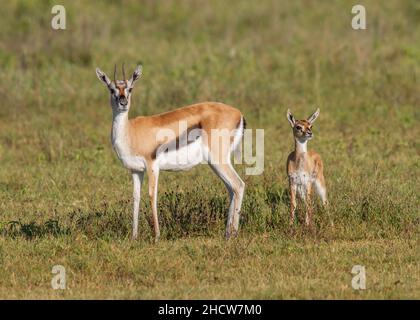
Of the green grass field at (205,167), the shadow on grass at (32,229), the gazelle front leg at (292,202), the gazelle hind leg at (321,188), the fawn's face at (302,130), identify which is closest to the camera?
the green grass field at (205,167)

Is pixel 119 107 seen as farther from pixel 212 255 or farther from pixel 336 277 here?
pixel 336 277

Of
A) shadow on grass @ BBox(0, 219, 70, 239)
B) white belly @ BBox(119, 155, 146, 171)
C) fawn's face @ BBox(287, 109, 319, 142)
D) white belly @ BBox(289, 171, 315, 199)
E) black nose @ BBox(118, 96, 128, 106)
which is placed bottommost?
shadow on grass @ BBox(0, 219, 70, 239)

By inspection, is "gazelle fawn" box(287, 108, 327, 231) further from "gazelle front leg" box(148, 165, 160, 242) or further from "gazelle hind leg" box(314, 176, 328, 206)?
"gazelle front leg" box(148, 165, 160, 242)

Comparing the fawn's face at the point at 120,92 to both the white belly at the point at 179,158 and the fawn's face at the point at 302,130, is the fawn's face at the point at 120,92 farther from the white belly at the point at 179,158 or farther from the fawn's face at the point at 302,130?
the fawn's face at the point at 302,130

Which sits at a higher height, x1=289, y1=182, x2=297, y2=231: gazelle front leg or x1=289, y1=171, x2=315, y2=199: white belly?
x1=289, y1=171, x2=315, y2=199: white belly

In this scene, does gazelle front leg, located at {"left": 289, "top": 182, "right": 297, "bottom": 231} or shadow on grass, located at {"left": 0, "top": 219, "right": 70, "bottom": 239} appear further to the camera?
gazelle front leg, located at {"left": 289, "top": 182, "right": 297, "bottom": 231}

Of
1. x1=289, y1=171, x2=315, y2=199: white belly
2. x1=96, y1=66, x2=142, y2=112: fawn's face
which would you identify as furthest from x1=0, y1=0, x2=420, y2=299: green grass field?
x1=96, y1=66, x2=142, y2=112: fawn's face

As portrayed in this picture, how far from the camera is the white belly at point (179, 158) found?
909 cm

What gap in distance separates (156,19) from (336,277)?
11278 mm

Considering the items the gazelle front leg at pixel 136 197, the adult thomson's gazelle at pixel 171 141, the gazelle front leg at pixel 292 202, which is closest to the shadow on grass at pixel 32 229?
the gazelle front leg at pixel 136 197

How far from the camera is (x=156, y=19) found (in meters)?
18.7

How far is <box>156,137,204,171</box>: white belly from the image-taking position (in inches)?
358

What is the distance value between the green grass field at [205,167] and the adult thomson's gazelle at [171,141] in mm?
334
